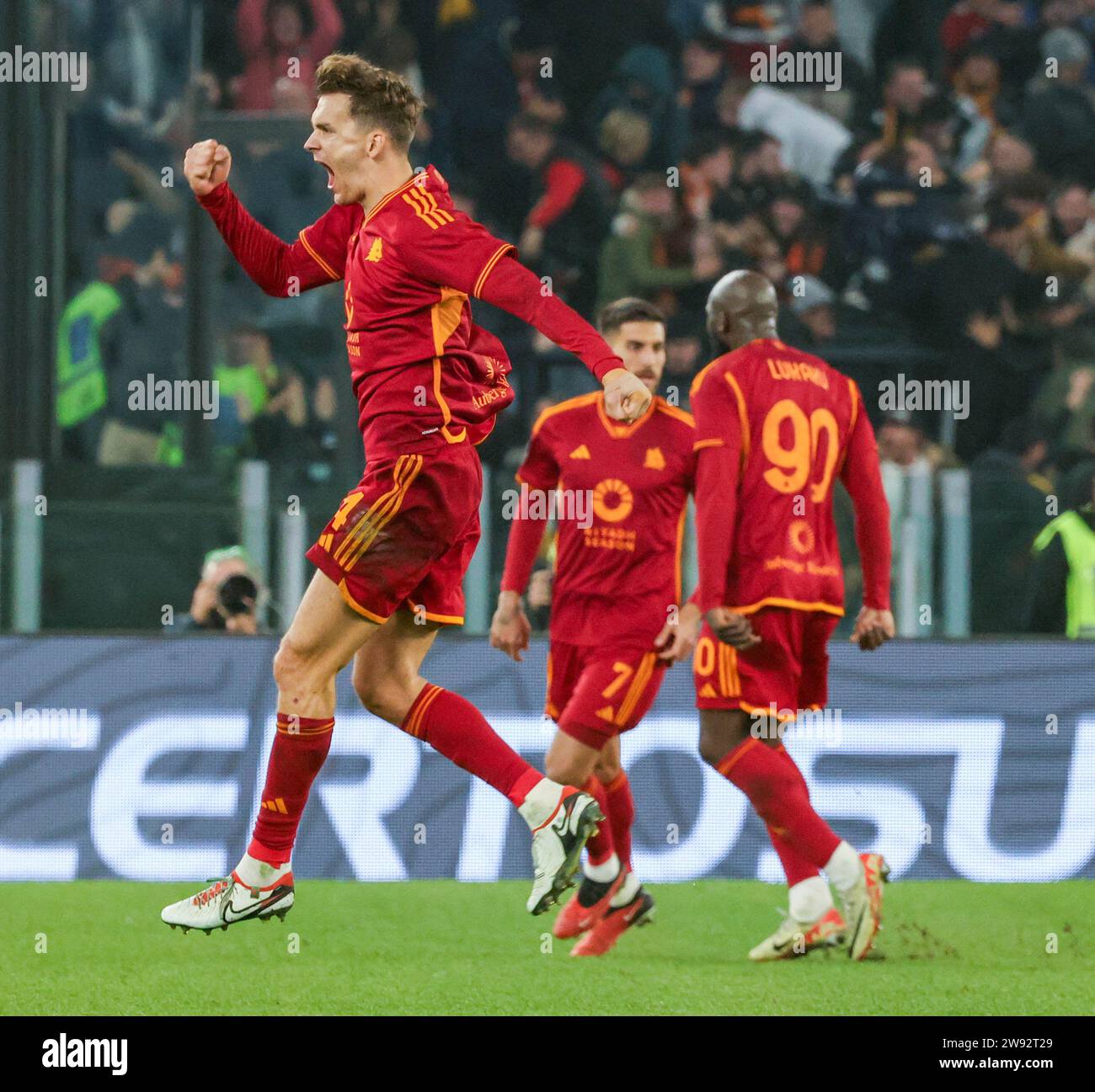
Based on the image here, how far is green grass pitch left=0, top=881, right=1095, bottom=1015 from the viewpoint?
15.5 ft

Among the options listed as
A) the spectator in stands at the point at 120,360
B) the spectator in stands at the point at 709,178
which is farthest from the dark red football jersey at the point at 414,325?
the spectator in stands at the point at 709,178

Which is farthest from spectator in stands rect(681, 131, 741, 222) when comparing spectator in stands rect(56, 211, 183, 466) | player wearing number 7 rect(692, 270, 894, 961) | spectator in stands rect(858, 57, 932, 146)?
player wearing number 7 rect(692, 270, 894, 961)

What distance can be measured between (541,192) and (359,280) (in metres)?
5.85

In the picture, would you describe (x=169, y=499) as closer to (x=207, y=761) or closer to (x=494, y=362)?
(x=207, y=761)

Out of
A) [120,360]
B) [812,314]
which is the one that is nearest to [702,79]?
[812,314]

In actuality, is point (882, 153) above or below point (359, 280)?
above

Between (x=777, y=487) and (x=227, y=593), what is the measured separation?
2.76m

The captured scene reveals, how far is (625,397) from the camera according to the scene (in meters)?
4.00

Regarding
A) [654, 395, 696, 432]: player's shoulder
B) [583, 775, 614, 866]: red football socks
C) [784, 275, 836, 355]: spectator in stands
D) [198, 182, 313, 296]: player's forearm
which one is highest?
[784, 275, 836, 355]: spectator in stands

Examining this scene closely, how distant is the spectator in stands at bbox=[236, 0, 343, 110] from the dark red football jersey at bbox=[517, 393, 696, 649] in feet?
17.3

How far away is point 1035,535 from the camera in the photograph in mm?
7848

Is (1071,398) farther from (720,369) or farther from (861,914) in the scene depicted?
(861,914)

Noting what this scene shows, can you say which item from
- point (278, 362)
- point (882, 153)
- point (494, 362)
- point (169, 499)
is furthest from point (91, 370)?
point (494, 362)

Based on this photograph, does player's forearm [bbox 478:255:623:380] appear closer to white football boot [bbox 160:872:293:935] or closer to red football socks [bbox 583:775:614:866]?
white football boot [bbox 160:872:293:935]
